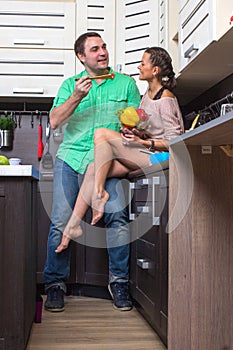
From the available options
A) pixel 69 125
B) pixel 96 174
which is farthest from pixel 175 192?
pixel 69 125

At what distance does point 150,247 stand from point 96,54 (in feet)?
3.67

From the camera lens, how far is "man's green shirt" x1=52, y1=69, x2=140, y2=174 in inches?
123

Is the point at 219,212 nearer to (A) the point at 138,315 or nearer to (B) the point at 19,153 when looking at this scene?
(A) the point at 138,315

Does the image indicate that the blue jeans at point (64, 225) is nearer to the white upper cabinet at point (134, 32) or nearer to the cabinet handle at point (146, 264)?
the cabinet handle at point (146, 264)

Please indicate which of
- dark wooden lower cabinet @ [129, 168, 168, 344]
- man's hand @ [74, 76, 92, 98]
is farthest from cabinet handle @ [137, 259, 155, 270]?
man's hand @ [74, 76, 92, 98]

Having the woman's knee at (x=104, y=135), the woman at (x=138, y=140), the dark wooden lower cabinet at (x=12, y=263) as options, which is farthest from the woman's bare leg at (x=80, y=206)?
the dark wooden lower cabinet at (x=12, y=263)

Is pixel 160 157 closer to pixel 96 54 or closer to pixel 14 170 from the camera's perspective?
pixel 14 170

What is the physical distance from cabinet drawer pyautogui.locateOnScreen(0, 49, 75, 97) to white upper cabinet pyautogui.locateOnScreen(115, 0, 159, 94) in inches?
13.0

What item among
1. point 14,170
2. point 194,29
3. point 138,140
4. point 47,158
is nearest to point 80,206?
point 138,140

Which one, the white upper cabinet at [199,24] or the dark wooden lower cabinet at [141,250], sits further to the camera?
the white upper cabinet at [199,24]

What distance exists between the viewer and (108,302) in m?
3.29

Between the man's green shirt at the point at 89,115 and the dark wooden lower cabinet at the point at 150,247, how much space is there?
31 cm

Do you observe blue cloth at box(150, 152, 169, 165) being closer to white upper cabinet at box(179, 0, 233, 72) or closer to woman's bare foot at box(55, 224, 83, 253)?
white upper cabinet at box(179, 0, 233, 72)

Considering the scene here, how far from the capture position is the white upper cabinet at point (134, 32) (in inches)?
144
